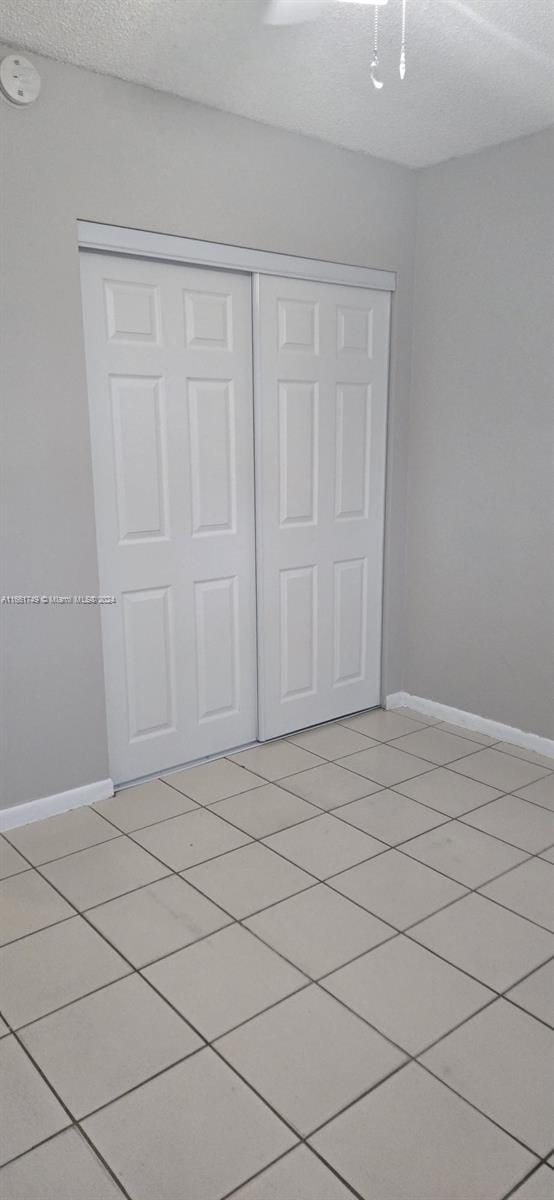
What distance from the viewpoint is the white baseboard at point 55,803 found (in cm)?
269

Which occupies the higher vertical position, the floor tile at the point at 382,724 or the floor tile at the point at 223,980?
the floor tile at the point at 223,980

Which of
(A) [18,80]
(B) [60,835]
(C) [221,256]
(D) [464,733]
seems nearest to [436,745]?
(D) [464,733]

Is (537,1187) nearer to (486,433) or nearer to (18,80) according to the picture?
(486,433)

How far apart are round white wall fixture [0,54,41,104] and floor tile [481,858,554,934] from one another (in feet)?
9.00

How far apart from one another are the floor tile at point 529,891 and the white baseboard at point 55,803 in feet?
4.62

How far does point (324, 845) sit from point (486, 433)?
6.14ft

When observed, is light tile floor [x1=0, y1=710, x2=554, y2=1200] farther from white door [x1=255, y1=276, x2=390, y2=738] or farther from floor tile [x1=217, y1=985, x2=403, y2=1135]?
white door [x1=255, y1=276, x2=390, y2=738]

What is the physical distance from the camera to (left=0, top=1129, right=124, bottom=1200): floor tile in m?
1.42

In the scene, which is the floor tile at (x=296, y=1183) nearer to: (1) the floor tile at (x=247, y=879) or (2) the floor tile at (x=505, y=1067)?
(2) the floor tile at (x=505, y=1067)

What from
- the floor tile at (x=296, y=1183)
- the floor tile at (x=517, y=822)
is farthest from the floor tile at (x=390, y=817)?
the floor tile at (x=296, y=1183)

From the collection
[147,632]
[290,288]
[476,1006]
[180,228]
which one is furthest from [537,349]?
[476,1006]

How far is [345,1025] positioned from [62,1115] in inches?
25.4

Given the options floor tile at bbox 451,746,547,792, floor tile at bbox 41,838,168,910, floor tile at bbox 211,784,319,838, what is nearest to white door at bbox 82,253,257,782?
floor tile at bbox 211,784,319,838

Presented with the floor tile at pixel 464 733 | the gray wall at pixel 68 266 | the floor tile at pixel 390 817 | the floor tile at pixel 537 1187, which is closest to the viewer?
the floor tile at pixel 537 1187
